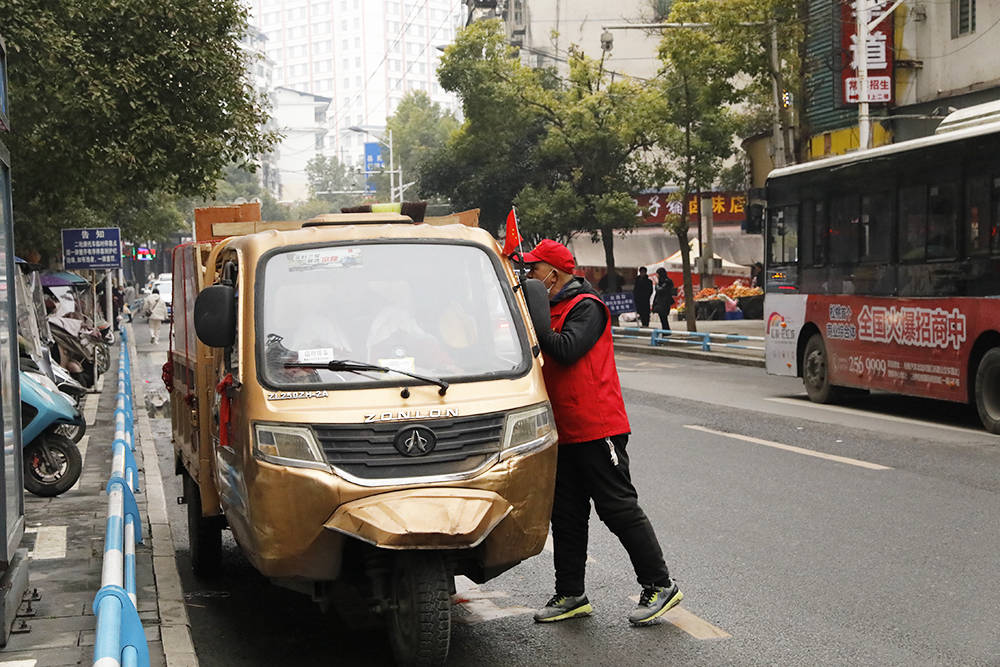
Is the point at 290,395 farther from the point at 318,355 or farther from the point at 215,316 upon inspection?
the point at 215,316

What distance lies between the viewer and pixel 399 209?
719cm

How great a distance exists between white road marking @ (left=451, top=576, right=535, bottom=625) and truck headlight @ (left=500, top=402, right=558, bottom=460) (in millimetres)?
1303

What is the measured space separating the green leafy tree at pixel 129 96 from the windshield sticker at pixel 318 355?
10.5m

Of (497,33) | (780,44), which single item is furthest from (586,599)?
(497,33)

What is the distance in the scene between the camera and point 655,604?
6.39m

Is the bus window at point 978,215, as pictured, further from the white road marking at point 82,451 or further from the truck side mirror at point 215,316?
the truck side mirror at point 215,316

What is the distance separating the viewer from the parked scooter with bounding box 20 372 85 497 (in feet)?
36.2

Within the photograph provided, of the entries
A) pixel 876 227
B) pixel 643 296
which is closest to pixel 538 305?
pixel 876 227

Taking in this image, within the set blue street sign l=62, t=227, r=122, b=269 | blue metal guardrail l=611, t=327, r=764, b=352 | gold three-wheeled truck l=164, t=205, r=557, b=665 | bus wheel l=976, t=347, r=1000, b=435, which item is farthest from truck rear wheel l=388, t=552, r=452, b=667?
blue street sign l=62, t=227, r=122, b=269

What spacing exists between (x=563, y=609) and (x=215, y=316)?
7.35ft

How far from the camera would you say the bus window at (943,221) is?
13.9 m

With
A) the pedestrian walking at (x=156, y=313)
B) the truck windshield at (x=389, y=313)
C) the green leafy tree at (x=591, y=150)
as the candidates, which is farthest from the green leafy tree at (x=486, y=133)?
the truck windshield at (x=389, y=313)

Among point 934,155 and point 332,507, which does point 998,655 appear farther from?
point 934,155

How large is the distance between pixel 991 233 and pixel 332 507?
9.78m
